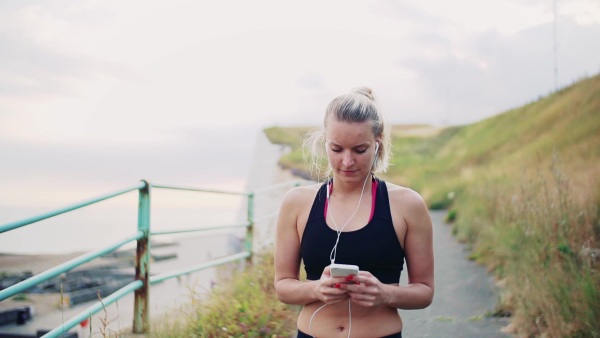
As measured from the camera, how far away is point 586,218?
4336mm

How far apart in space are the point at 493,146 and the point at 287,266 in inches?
641

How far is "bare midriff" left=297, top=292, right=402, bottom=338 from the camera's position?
6.35 ft

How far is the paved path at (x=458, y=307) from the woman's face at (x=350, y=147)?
285 centimetres

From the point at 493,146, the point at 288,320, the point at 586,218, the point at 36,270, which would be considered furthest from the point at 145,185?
the point at 493,146

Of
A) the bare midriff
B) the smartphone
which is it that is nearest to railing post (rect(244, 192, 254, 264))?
the bare midriff

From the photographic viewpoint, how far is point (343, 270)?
5.49 feet

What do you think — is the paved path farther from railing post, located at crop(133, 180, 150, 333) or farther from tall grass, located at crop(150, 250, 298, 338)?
railing post, located at crop(133, 180, 150, 333)

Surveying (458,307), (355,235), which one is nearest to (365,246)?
(355,235)

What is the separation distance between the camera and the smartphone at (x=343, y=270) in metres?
1.66

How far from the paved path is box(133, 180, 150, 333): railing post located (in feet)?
7.14

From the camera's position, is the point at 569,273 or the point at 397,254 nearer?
the point at 397,254

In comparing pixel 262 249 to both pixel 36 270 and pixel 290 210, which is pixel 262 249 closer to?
pixel 36 270

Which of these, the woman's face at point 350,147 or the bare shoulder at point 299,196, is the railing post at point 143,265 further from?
the woman's face at point 350,147

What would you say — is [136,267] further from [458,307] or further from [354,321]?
[458,307]
